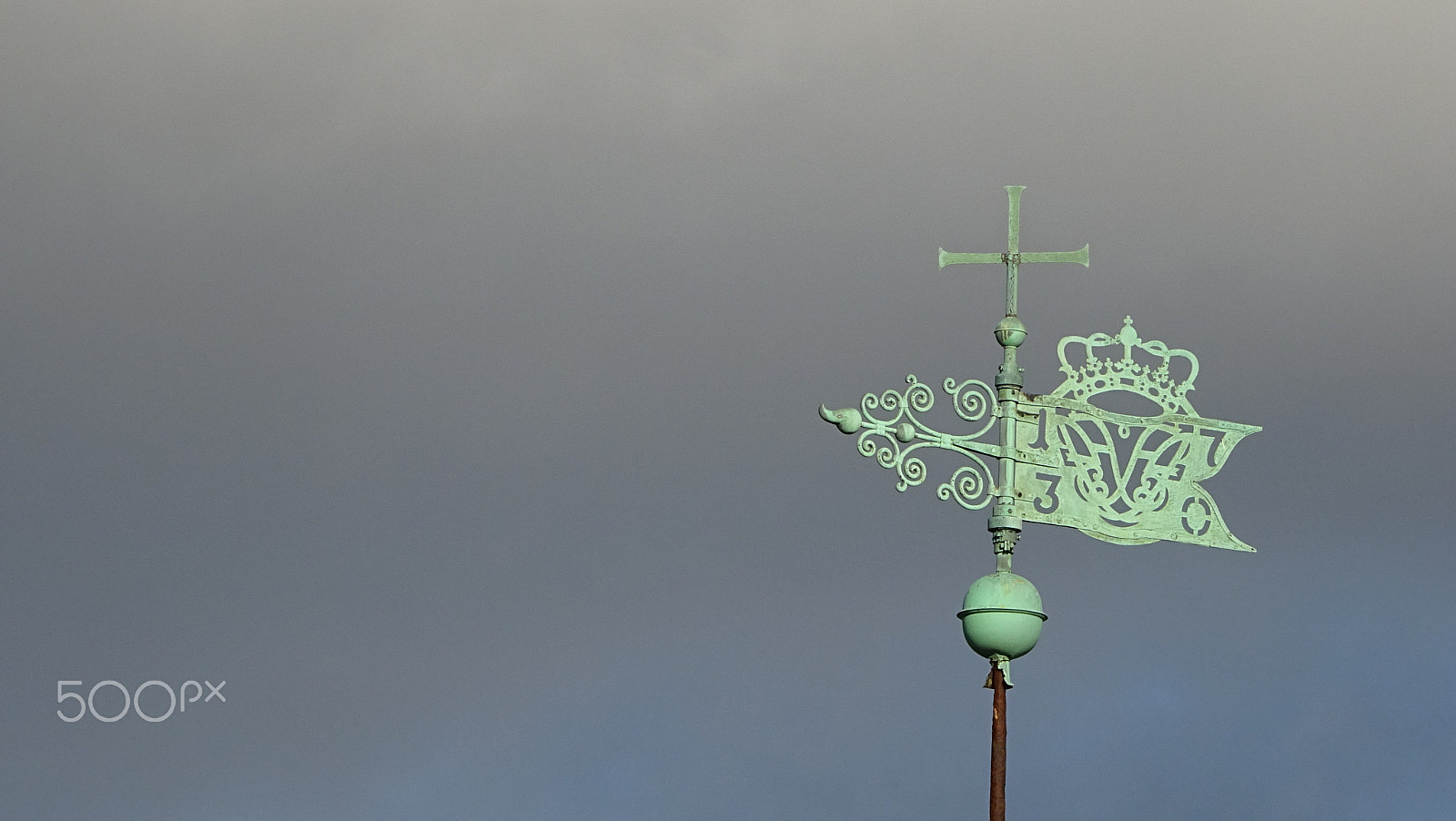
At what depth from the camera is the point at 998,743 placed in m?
16.7

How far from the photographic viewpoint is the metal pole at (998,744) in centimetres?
1639

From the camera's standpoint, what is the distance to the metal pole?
1639 centimetres

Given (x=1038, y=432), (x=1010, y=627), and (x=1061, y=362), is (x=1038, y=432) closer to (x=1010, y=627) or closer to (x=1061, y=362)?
(x=1061, y=362)

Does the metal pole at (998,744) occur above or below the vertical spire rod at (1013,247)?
below

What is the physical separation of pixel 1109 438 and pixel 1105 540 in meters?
1.04

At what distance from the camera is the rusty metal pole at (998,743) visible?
53.8 feet

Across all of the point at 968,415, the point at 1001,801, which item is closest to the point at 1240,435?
the point at 968,415

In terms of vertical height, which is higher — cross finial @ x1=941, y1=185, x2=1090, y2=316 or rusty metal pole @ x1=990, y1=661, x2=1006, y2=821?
cross finial @ x1=941, y1=185, x2=1090, y2=316

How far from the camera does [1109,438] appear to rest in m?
18.2

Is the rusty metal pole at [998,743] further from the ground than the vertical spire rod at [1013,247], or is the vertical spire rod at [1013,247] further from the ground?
the vertical spire rod at [1013,247]

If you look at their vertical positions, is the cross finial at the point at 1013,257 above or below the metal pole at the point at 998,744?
above

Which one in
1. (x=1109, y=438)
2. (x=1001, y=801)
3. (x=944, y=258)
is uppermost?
(x=944, y=258)

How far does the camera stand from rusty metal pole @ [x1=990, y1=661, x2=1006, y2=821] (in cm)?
1639

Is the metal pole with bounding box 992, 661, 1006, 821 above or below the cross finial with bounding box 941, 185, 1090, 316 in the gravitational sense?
below
